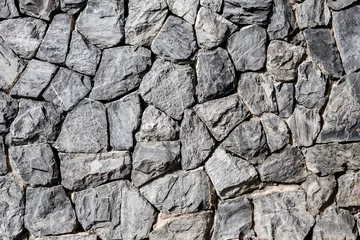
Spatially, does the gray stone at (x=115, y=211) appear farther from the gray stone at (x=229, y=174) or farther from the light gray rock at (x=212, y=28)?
the light gray rock at (x=212, y=28)

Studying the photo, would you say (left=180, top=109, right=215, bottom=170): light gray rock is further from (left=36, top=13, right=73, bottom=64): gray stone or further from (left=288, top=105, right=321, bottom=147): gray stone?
(left=36, top=13, right=73, bottom=64): gray stone

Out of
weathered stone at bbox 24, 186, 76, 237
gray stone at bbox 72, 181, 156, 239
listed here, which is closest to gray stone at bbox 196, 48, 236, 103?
gray stone at bbox 72, 181, 156, 239

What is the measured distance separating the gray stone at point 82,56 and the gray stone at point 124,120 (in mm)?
240

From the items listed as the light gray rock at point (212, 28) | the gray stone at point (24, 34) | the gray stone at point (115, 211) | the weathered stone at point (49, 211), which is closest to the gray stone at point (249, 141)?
the light gray rock at point (212, 28)

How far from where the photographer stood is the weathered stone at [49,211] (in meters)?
3.66

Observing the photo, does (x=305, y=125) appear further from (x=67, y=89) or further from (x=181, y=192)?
(x=67, y=89)

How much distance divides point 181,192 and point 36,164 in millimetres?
830

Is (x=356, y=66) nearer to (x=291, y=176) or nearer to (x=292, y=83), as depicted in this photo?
(x=292, y=83)

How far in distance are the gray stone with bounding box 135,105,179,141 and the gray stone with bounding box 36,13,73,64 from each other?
0.59 m

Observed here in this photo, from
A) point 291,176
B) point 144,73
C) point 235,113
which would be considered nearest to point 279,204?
point 291,176

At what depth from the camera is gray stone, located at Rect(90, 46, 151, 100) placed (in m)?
3.60

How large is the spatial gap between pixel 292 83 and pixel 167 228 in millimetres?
1042

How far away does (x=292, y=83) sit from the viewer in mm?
3502

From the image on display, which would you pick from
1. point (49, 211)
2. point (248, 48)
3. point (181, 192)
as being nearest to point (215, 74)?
point (248, 48)
